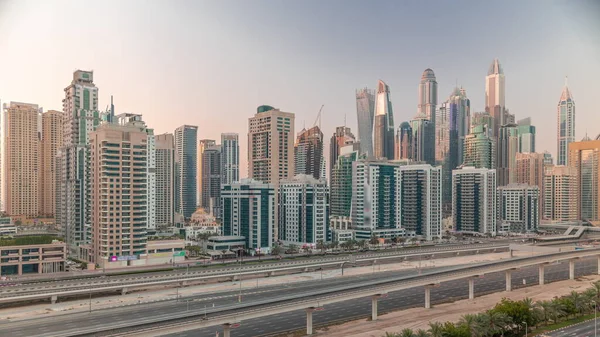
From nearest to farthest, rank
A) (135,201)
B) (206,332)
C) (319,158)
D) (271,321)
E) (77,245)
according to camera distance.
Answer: (206,332) → (271,321) → (135,201) → (77,245) → (319,158)

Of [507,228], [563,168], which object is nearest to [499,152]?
[563,168]

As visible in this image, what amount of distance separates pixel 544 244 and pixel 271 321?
59.1 metres

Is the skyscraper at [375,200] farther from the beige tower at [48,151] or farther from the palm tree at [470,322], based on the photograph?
the beige tower at [48,151]

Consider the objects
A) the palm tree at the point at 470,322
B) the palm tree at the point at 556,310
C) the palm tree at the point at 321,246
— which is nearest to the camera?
the palm tree at the point at 470,322

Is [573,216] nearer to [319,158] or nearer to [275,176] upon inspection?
[319,158]

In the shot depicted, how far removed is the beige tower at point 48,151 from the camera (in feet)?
341

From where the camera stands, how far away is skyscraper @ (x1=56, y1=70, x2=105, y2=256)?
6362cm

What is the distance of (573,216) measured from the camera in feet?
366

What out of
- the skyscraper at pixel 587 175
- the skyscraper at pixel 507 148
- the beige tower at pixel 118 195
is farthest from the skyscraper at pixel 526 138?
the beige tower at pixel 118 195

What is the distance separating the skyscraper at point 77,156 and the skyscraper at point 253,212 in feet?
62.4

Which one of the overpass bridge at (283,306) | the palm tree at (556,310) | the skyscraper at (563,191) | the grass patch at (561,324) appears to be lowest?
the grass patch at (561,324)

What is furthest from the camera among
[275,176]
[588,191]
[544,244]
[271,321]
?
[588,191]

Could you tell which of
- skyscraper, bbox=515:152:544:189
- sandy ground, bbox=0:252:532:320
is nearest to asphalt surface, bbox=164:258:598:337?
sandy ground, bbox=0:252:532:320

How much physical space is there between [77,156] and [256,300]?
41.0 metres
